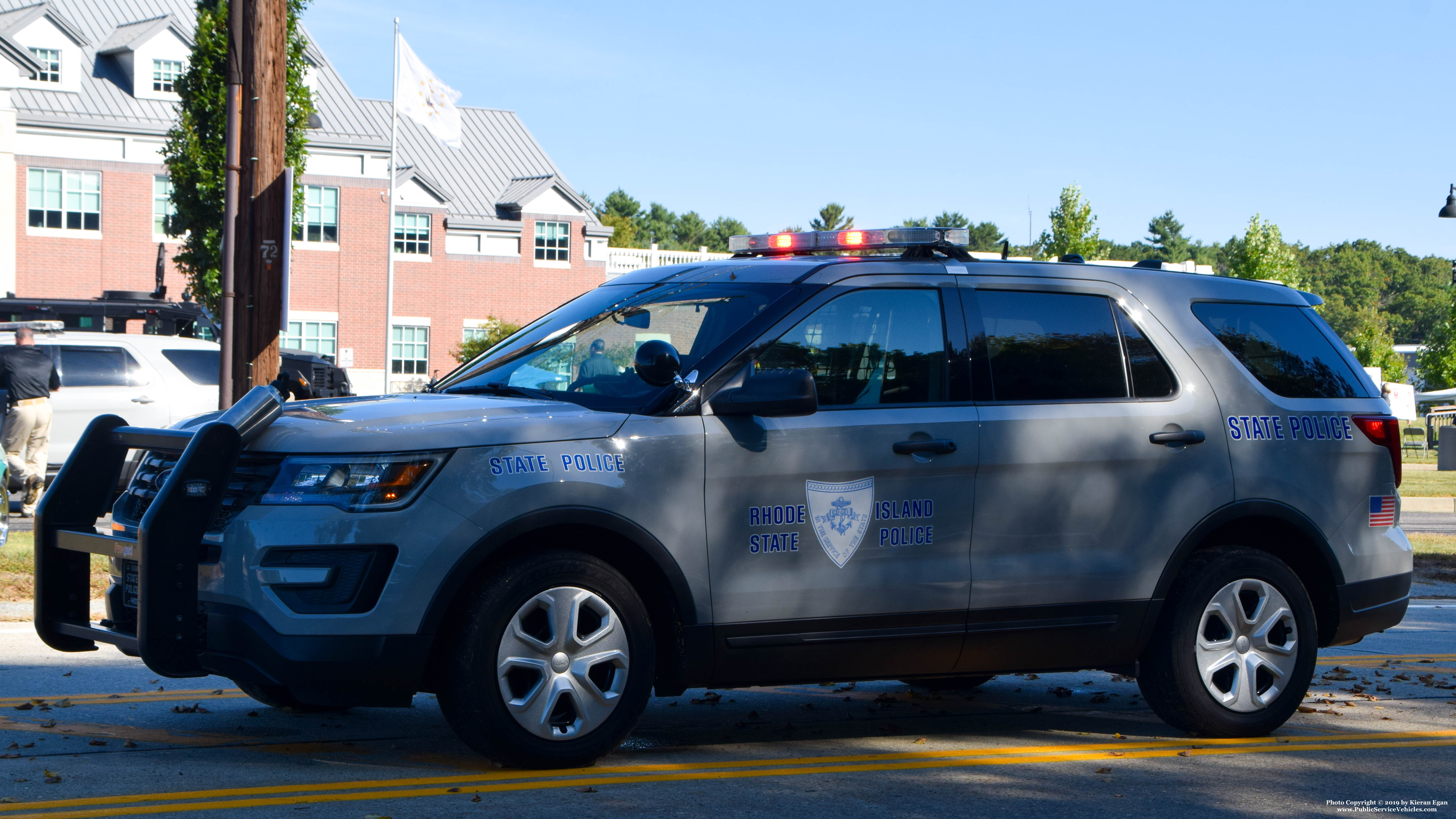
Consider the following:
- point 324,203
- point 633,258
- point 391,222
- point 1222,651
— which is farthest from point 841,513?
point 633,258

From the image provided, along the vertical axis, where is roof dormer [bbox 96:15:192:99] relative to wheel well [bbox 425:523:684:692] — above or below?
above

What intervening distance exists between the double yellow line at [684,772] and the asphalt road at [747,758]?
0.01 metres

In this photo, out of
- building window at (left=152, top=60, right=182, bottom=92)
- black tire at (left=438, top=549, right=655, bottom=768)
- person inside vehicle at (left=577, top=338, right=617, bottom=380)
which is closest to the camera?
black tire at (left=438, top=549, right=655, bottom=768)

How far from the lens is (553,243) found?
5512 centimetres

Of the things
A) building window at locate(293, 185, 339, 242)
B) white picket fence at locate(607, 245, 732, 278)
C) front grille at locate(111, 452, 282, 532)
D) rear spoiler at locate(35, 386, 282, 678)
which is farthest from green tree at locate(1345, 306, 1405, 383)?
→ front grille at locate(111, 452, 282, 532)

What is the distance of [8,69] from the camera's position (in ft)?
122

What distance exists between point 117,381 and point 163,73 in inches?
1255

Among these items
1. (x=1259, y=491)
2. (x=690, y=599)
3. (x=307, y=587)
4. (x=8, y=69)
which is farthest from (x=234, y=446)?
(x=8, y=69)

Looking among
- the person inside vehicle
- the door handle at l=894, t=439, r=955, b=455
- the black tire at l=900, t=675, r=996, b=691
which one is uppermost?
the person inside vehicle

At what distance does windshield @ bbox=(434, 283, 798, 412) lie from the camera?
566cm

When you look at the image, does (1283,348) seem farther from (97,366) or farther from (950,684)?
(97,366)

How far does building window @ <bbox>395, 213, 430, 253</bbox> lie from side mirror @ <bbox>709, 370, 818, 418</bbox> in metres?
47.1

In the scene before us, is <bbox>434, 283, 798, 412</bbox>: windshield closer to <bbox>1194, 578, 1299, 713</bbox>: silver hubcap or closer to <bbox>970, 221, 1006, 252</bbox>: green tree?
<bbox>1194, 578, 1299, 713</bbox>: silver hubcap

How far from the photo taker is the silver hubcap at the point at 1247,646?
6.27 m
